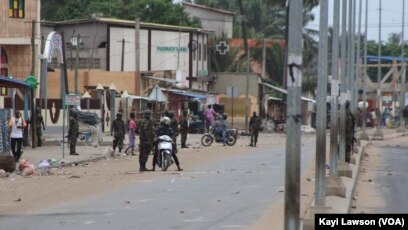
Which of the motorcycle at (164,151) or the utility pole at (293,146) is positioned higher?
the utility pole at (293,146)

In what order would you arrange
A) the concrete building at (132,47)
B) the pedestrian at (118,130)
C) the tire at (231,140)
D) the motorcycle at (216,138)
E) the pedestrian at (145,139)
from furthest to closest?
the concrete building at (132,47)
the tire at (231,140)
the motorcycle at (216,138)
the pedestrian at (118,130)
the pedestrian at (145,139)

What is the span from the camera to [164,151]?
26938 millimetres

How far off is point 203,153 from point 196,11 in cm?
5694

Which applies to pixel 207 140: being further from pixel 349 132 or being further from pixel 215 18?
pixel 215 18

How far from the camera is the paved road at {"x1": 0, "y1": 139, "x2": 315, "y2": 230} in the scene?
15367 millimetres

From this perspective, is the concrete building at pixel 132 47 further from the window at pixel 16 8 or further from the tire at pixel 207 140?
the tire at pixel 207 140

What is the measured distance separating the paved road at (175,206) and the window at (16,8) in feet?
89.3

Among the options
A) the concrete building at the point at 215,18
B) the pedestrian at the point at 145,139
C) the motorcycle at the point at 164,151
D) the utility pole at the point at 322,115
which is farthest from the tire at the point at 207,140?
the concrete building at the point at 215,18

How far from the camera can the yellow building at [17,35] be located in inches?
2009

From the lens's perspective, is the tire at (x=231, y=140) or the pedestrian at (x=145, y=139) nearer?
the pedestrian at (x=145, y=139)

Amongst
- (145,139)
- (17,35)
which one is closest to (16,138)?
(145,139)

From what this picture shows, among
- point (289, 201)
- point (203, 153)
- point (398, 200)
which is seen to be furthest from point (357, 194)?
point (203, 153)

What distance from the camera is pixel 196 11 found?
94375 mm

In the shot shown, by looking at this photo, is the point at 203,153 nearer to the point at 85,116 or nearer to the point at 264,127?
the point at 85,116
